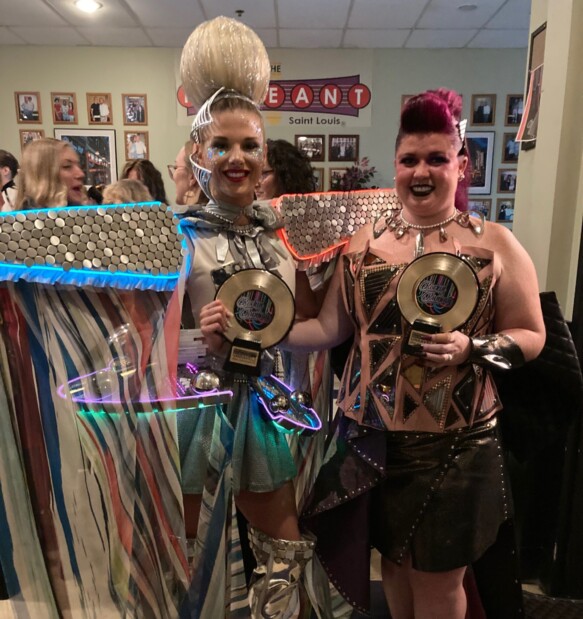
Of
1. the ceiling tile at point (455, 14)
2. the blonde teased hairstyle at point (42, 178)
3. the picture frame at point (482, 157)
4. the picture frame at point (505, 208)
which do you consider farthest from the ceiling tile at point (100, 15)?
the picture frame at point (505, 208)

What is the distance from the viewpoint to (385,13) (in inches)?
170

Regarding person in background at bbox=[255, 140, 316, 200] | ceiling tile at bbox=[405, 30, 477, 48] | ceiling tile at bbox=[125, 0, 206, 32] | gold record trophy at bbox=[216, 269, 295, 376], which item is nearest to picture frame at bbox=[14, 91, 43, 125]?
ceiling tile at bbox=[125, 0, 206, 32]

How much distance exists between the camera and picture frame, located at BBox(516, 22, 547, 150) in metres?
1.75

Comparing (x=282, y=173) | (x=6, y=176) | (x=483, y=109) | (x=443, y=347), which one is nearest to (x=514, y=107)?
(x=483, y=109)

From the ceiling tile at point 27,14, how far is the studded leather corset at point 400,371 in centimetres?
441

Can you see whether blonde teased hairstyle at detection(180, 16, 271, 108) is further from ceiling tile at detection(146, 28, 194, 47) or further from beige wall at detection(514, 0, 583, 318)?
ceiling tile at detection(146, 28, 194, 47)

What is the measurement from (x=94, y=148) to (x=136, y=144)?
1.44 ft

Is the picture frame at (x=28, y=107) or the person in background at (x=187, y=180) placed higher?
the picture frame at (x=28, y=107)

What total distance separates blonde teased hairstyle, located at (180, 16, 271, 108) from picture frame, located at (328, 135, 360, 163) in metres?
4.40

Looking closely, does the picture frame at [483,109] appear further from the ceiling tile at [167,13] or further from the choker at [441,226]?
the choker at [441,226]

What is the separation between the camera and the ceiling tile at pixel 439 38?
4738 mm

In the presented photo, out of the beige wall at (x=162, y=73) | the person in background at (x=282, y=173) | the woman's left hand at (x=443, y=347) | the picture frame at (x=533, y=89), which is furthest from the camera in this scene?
the beige wall at (x=162, y=73)

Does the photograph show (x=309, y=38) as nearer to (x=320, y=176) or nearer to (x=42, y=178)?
(x=320, y=176)

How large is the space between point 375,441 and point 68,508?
68cm
